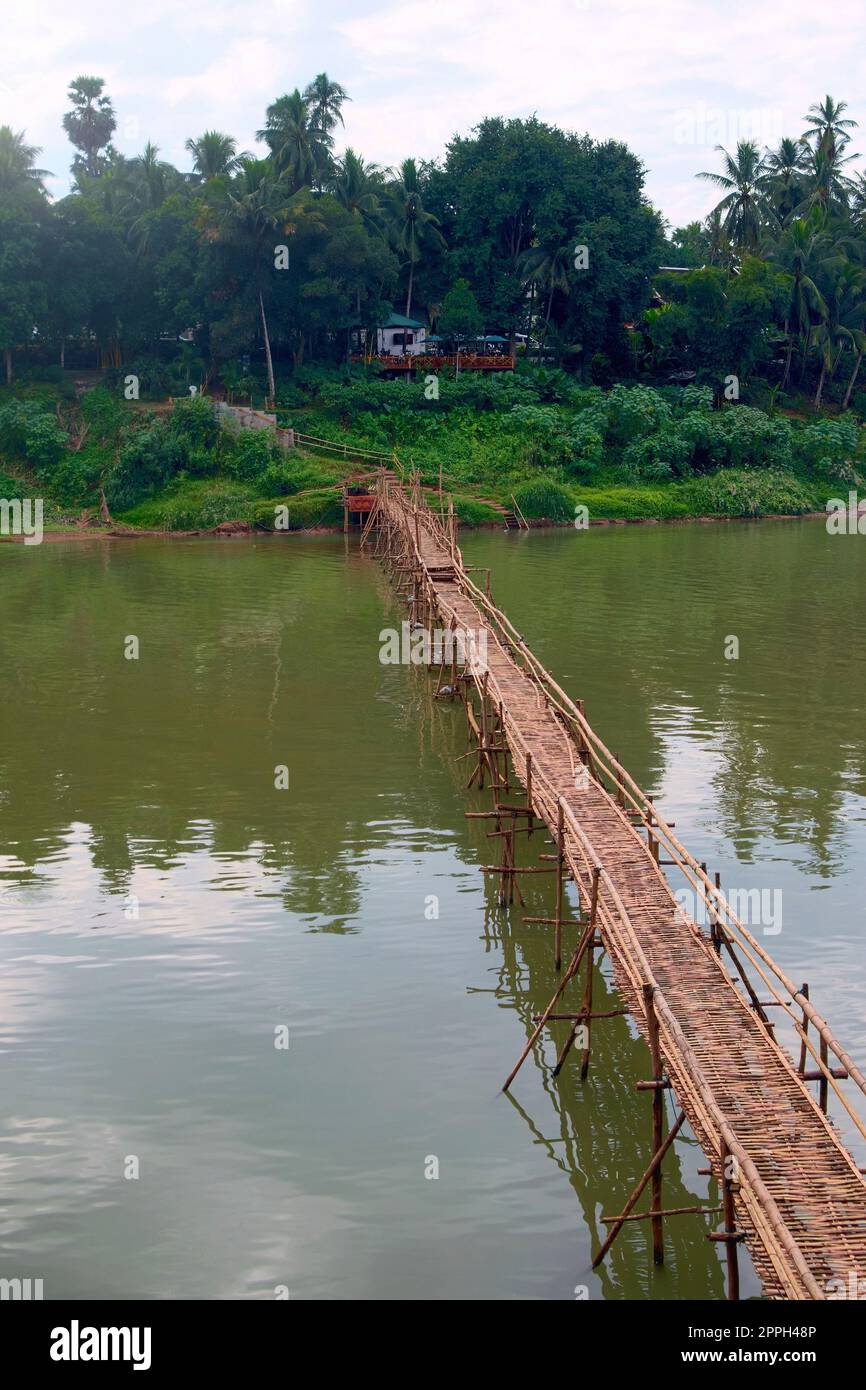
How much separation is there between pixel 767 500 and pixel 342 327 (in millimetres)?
18660

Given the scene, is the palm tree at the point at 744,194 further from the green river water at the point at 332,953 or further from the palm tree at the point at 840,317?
the green river water at the point at 332,953

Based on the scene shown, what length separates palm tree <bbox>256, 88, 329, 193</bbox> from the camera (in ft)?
182

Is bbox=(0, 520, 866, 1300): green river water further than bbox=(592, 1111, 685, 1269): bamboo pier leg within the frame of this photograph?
Yes

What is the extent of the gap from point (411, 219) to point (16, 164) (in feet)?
54.2

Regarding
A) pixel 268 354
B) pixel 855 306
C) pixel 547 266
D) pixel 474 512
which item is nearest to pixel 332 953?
pixel 474 512

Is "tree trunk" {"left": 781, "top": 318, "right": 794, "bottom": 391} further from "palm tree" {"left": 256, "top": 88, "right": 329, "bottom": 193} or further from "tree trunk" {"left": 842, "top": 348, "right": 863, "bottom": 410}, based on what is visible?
"palm tree" {"left": 256, "top": 88, "right": 329, "bottom": 193}

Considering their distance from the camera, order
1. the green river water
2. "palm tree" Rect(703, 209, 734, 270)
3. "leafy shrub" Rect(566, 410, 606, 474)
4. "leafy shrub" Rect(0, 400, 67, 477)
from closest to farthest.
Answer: the green river water
"leafy shrub" Rect(0, 400, 67, 477)
"leafy shrub" Rect(566, 410, 606, 474)
"palm tree" Rect(703, 209, 734, 270)

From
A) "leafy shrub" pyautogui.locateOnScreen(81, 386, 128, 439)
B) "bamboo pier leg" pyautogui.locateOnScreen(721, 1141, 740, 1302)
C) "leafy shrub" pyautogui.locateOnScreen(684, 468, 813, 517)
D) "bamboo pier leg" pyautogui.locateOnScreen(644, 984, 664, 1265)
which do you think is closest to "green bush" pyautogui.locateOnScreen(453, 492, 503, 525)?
"leafy shrub" pyautogui.locateOnScreen(684, 468, 813, 517)

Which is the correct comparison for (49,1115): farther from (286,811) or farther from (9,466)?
(9,466)

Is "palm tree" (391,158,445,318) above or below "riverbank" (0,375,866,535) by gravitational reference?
above

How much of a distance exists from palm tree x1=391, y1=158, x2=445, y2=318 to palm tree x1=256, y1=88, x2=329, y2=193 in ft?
12.2

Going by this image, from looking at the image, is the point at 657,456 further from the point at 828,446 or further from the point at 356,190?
the point at 356,190

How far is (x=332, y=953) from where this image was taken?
46.0ft
